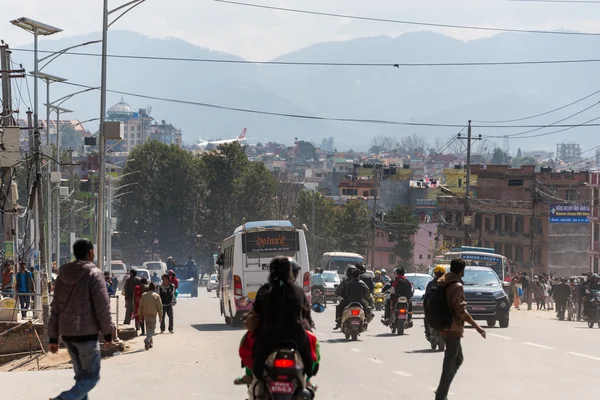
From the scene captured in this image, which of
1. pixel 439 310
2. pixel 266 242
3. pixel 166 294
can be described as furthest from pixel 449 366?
pixel 266 242

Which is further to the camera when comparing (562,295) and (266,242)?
(562,295)

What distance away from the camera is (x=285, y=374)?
31.4 ft

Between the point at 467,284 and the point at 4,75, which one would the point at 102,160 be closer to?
the point at 4,75

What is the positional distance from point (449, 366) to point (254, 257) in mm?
18724

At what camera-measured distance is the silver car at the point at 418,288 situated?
37.2 m

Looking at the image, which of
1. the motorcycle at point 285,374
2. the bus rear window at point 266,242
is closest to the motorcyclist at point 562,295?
the bus rear window at point 266,242

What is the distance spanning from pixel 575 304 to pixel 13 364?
A: 843 inches

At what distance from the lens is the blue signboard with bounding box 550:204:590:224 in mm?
72375

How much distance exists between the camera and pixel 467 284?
31547 mm

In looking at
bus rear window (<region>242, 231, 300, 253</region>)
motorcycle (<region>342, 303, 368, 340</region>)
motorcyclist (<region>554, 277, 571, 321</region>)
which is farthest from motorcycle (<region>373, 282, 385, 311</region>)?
motorcycle (<region>342, 303, 368, 340</region>)

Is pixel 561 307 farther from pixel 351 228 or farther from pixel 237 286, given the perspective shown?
pixel 351 228

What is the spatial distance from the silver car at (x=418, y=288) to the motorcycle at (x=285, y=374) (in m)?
27.0

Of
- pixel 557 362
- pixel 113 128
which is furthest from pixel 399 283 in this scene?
pixel 113 128

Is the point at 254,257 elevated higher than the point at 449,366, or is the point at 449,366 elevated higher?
the point at 254,257
